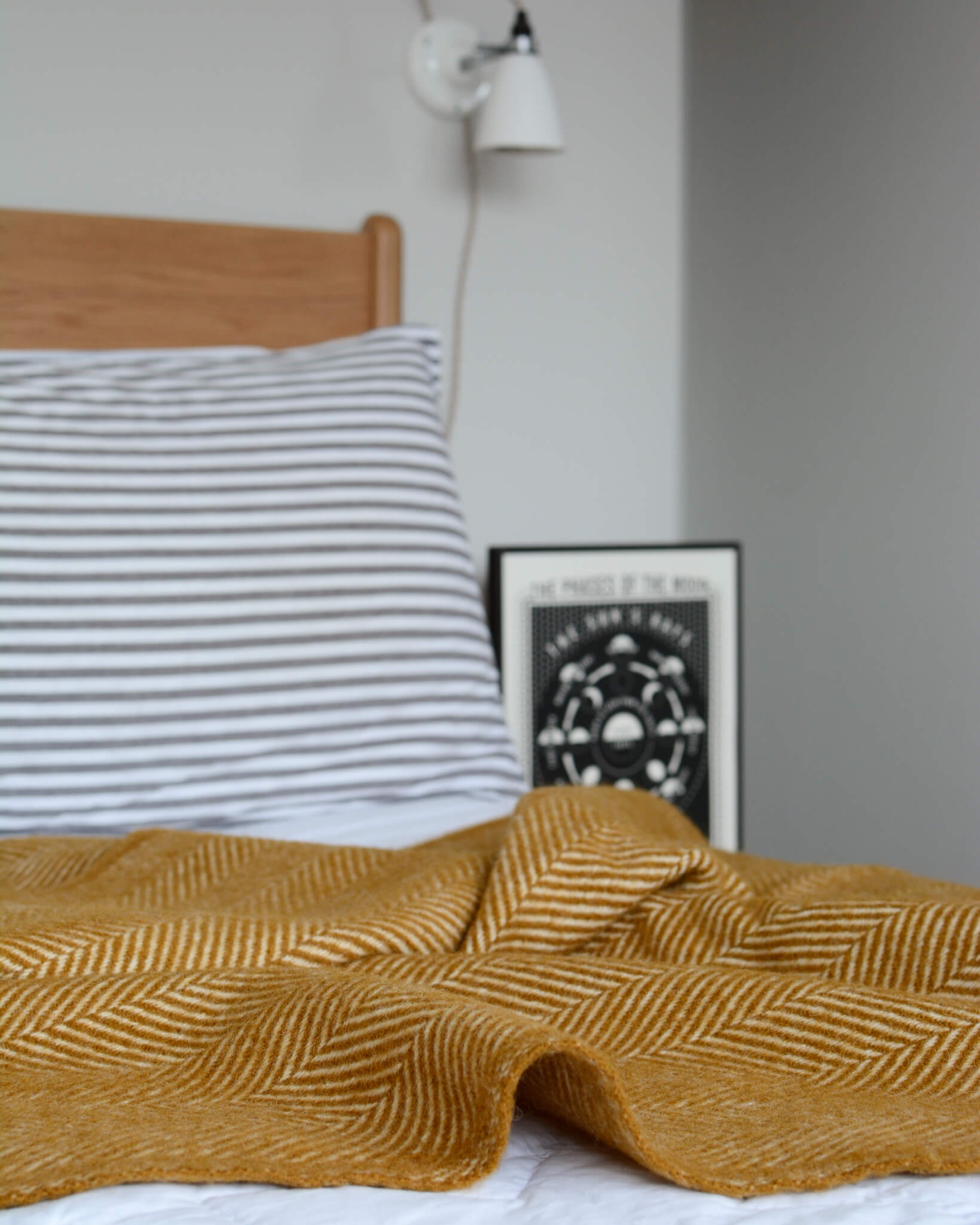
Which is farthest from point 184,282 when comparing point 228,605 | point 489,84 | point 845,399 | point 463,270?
point 845,399

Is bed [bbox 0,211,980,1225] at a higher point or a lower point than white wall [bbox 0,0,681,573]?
lower

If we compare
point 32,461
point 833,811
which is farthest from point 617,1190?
point 833,811

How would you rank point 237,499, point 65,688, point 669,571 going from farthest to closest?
point 669,571
point 237,499
point 65,688

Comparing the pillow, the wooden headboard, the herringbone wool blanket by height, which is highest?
the wooden headboard

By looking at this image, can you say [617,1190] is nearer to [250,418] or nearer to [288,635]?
[288,635]

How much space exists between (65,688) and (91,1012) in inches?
24.1

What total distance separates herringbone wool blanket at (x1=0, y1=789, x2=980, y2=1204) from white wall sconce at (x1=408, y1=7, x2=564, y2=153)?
1222mm

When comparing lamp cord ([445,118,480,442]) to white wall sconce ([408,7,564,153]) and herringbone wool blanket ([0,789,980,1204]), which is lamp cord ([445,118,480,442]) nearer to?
white wall sconce ([408,7,564,153])

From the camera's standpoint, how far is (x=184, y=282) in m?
1.79

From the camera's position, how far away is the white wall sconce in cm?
183

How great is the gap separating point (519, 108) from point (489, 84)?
21cm

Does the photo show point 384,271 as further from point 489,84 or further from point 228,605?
point 228,605

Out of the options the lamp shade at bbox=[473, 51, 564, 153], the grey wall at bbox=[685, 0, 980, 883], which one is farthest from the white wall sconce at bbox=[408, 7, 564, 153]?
the grey wall at bbox=[685, 0, 980, 883]

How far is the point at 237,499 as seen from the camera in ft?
4.30
